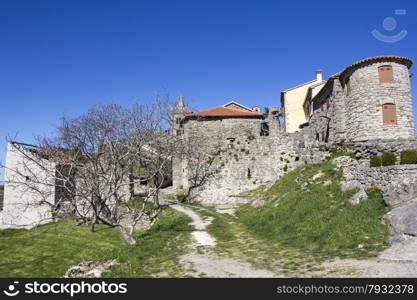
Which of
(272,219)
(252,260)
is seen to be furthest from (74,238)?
(252,260)

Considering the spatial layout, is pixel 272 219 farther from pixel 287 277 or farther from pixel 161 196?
pixel 161 196

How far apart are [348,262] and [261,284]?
2921 millimetres

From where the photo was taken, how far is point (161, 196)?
33.8 m

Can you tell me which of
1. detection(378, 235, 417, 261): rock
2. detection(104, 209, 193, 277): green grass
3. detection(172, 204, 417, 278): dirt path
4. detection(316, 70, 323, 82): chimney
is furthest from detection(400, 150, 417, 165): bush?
detection(316, 70, 323, 82): chimney

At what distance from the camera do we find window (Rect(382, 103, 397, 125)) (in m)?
24.6

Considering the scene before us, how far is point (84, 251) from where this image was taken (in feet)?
52.7

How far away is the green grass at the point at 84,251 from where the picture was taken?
10.7 metres

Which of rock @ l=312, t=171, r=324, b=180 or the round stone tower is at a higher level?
the round stone tower

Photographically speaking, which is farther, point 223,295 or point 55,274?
point 55,274

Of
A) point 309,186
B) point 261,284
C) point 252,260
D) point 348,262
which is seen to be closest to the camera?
point 261,284

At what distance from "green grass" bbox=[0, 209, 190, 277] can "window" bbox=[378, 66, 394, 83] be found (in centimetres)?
1896

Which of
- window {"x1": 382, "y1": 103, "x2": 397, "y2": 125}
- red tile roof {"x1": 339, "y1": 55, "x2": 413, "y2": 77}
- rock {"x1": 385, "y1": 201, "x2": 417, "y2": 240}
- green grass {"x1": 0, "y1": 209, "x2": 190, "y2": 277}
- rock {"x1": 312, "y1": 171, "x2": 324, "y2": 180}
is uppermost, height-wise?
red tile roof {"x1": 339, "y1": 55, "x2": 413, "y2": 77}

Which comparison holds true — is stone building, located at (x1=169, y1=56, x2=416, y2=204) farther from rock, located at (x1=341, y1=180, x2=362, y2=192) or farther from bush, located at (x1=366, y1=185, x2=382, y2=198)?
bush, located at (x1=366, y1=185, x2=382, y2=198)

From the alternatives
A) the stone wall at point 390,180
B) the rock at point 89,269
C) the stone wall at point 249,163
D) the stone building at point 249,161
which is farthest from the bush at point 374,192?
the stone wall at point 249,163
